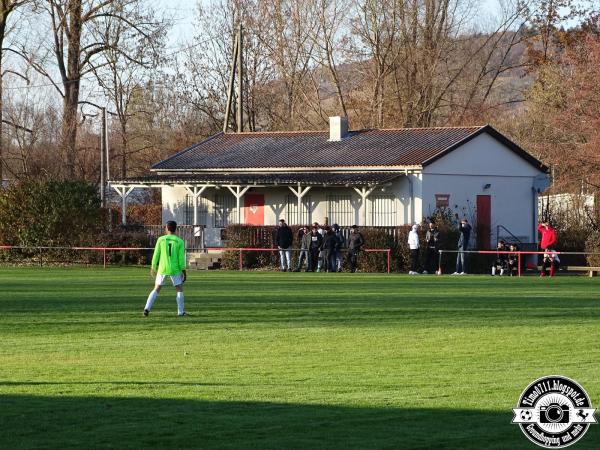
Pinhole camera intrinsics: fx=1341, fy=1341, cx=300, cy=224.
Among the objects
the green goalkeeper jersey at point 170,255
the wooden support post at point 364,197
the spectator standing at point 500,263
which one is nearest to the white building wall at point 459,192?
the wooden support post at point 364,197

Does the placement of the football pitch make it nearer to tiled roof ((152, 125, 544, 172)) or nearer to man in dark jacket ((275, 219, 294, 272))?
man in dark jacket ((275, 219, 294, 272))

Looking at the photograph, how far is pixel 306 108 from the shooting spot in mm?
73875

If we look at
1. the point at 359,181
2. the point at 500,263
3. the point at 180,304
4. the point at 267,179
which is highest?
the point at 267,179

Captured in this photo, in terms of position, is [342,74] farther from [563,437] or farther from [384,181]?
[563,437]

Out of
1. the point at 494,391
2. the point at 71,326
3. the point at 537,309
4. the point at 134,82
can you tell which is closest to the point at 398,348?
the point at 494,391

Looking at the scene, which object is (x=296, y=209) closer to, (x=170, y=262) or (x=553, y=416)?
(x=170, y=262)

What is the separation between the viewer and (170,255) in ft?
76.4

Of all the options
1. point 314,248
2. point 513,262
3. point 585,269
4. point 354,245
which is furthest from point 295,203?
point 585,269

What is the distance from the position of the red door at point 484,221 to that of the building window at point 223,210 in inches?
402

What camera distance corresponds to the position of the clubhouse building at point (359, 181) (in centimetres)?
5000

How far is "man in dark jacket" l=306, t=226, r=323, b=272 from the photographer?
151 ft

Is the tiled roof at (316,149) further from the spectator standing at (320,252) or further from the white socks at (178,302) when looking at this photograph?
the white socks at (178,302)

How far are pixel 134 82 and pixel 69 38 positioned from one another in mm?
14319

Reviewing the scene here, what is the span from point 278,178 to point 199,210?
17.3 ft
